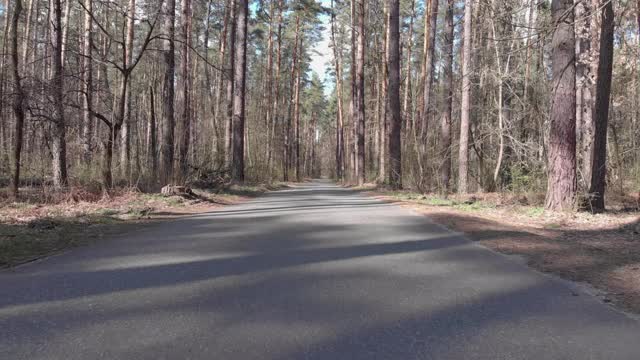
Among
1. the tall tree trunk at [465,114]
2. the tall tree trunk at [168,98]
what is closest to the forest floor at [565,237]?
the tall tree trunk at [465,114]

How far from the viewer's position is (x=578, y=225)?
33.4 ft

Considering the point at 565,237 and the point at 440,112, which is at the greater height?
the point at 440,112

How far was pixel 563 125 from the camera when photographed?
11656mm

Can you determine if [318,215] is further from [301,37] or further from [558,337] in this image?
[301,37]

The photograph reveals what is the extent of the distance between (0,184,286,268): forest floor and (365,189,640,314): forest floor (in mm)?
6036

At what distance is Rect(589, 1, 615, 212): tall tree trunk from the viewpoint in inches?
469

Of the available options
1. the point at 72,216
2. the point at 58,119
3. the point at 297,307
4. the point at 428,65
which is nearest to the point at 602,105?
the point at 297,307

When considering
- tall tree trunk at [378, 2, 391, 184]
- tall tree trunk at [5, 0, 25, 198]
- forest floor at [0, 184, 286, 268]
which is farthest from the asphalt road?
tall tree trunk at [378, 2, 391, 184]

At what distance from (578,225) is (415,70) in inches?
1530

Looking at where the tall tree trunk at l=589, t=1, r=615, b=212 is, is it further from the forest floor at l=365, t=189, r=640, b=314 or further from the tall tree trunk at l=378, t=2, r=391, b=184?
the tall tree trunk at l=378, t=2, r=391, b=184

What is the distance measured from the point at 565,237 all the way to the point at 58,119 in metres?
11.7

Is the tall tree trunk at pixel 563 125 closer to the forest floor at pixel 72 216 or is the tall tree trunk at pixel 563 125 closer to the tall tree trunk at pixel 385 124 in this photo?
the forest floor at pixel 72 216

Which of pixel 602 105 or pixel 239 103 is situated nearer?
pixel 602 105

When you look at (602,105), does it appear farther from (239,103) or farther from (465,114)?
(239,103)
